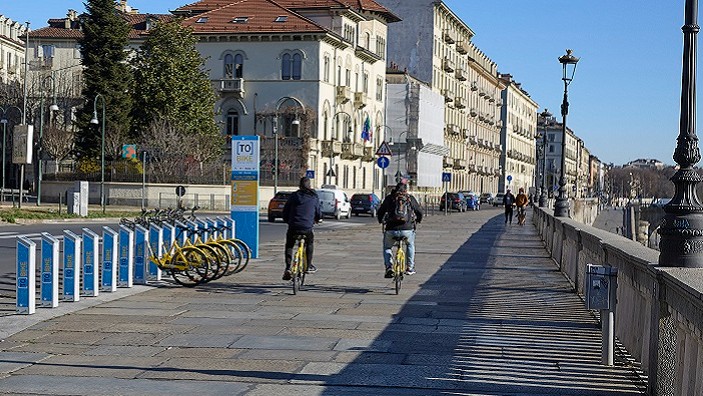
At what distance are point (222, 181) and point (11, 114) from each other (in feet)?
106

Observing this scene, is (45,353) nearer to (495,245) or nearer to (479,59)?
(495,245)

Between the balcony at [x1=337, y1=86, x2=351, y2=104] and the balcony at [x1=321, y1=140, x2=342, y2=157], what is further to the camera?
the balcony at [x1=337, y1=86, x2=351, y2=104]

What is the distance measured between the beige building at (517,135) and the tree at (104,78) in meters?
88.8

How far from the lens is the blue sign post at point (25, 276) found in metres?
13.6

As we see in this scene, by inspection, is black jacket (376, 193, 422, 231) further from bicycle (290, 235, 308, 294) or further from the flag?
the flag

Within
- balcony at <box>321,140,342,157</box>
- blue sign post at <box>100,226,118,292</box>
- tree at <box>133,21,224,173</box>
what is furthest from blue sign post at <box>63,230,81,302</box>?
balcony at <box>321,140,342,157</box>

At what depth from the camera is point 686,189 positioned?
10484 millimetres

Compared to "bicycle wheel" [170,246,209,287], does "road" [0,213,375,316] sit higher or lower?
lower

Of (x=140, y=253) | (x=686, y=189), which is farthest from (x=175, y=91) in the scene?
(x=686, y=189)

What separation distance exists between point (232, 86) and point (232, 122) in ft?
9.44

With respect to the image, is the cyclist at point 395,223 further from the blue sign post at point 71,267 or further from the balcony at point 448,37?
the balcony at point 448,37

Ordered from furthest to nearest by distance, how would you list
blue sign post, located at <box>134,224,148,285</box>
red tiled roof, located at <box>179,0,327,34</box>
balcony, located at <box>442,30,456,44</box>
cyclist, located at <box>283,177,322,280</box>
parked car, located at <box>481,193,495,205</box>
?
1. parked car, located at <box>481,193,495,205</box>
2. balcony, located at <box>442,30,456,44</box>
3. red tiled roof, located at <box>179,0,327,34</box>
4. blue sign post, located at <box>134,224,148,285</box>
5. cyclist, located at <box>283,177,322,280</box>

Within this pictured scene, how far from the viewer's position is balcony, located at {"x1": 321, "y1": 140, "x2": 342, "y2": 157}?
7844 centimetres

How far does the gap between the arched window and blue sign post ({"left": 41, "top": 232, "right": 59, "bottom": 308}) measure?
64528mm
